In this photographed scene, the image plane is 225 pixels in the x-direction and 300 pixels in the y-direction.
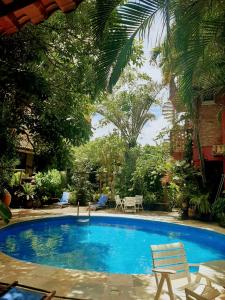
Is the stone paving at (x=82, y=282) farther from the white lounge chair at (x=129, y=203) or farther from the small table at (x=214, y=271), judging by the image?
the white lounge chair at (x=129, y=203)

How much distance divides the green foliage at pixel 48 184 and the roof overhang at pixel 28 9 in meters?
15.4

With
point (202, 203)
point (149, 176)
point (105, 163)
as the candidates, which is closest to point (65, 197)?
point (105, 163)

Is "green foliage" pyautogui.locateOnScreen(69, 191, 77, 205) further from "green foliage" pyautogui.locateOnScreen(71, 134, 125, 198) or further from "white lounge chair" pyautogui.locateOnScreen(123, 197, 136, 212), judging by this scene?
"white lounge chair" pyautogui.locateOnScreen(123, 197, 136, 212)

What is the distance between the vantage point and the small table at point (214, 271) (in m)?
4.68

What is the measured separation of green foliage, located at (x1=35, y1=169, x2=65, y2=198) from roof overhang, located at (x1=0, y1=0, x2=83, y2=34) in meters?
15.4

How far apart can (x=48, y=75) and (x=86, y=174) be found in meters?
10.8

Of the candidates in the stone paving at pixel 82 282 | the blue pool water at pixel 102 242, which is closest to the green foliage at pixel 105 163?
the blue pool water at pixel 102 242

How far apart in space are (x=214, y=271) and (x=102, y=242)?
610 cm

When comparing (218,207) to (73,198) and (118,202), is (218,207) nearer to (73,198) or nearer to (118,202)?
(118,202)

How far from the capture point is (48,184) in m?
17.9

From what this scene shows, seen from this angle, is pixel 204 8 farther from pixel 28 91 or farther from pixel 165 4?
pixel 28 91

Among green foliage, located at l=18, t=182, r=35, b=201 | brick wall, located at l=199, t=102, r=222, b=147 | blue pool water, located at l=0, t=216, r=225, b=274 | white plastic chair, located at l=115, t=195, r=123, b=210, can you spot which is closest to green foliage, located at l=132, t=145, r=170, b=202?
white plastic chair, located at l=115, t=195, r=123, b=210

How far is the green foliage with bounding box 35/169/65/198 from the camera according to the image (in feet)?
57.3

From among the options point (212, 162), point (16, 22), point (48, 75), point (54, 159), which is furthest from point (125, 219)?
point (16, 22)
